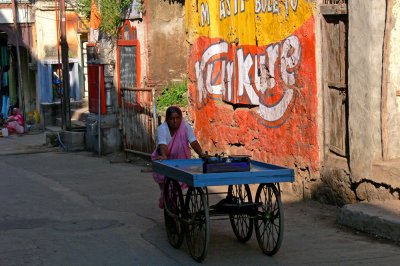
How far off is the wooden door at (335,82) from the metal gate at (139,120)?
6481mm

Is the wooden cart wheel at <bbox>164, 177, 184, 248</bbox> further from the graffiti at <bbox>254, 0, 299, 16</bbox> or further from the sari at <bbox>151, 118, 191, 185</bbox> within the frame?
the graffiti at <bbox>254, 0, 299, 16</bbox>

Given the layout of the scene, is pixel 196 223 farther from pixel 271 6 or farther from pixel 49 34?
pixel 49 34

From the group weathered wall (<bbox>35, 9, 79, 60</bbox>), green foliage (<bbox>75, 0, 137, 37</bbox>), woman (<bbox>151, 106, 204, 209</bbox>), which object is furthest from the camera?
weathered wall (<bbox>35, 9, 79, 60</bbox>)

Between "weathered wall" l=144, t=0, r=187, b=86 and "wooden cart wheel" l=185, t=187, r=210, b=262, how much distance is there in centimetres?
978

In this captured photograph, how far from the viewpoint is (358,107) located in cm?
987

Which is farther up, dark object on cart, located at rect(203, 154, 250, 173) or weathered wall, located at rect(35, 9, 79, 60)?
weathered wall, located at rect(35, 9, 79, 60)

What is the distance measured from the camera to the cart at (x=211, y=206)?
297 inches

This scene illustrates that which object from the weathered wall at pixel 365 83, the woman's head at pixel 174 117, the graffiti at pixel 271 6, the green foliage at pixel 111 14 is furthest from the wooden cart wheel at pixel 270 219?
the green foliage at pixel 111 14

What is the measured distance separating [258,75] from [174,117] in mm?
3612

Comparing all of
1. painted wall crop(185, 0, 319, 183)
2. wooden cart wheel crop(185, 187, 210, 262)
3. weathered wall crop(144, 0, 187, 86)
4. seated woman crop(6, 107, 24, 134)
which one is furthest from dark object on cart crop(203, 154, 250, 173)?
seated woman crop(6, 107, 24, 134)

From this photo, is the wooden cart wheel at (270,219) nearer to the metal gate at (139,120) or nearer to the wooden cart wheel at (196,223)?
the wooden cart wheel at (196,223)

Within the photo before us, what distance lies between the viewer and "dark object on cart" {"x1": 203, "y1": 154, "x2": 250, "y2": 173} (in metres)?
7.58

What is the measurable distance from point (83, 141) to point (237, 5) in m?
9.06

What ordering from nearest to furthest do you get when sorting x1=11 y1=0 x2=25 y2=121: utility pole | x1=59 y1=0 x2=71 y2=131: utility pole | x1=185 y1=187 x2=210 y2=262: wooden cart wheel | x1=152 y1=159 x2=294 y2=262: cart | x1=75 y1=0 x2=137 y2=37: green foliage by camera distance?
1. x1=152 y1=159 x2=294 y2=262: cart
2. x1=185 y1=187 x2=210 y2=262: wooden cart wheel
3. x1=75 y1=0 x2=137 y2=37: green foliage
4. x1=59 y1=0 x2=71 y2=131: utility pole
5. x1=11 y1=0 x2=25 y2=121: utility pole
